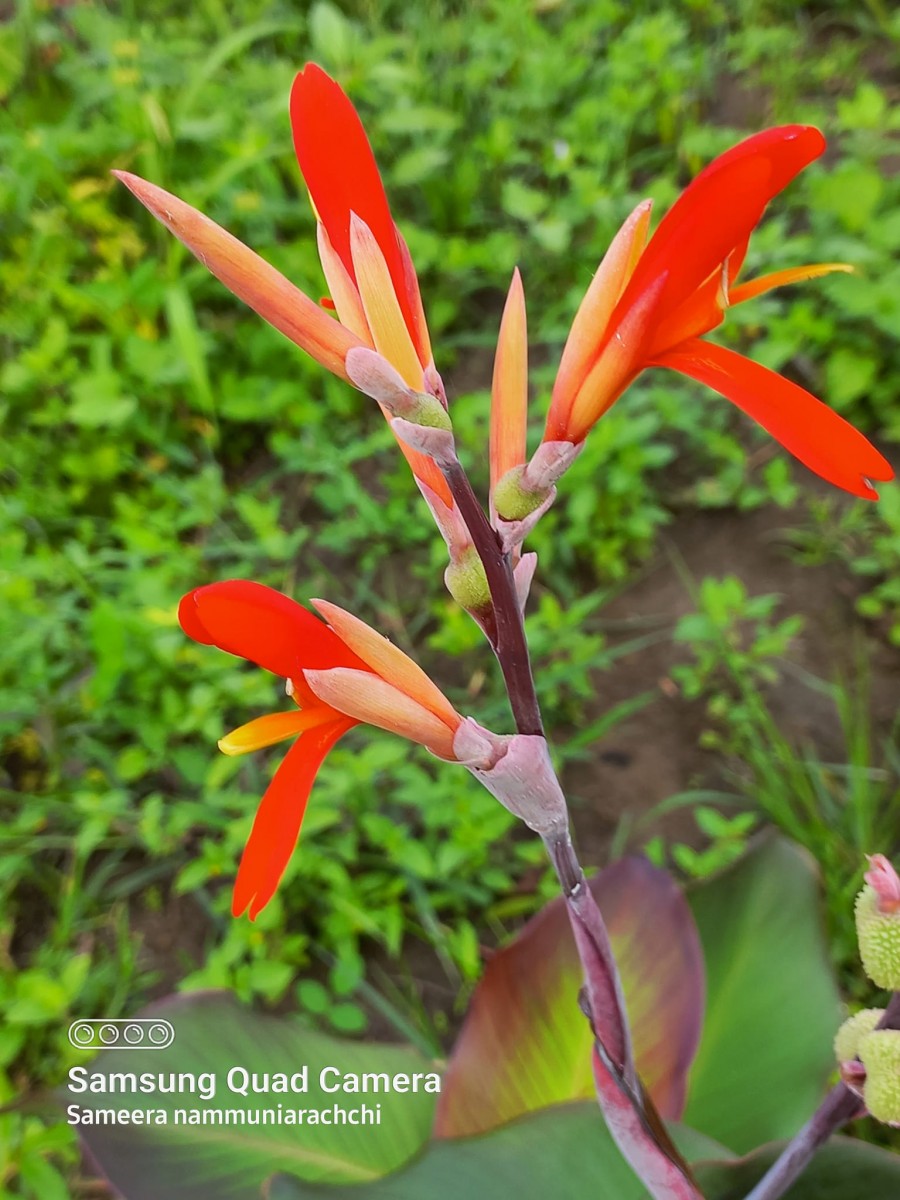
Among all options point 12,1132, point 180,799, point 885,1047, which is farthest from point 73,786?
point 885,1047

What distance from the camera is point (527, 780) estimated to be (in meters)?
0.36

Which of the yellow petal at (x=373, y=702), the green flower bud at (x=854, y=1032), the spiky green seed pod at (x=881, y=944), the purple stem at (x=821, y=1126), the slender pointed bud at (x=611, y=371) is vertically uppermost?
the slender pointed bud at (x=611, y=371)

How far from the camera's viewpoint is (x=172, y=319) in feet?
4.66

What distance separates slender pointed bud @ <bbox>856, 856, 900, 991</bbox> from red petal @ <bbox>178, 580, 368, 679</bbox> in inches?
10.4

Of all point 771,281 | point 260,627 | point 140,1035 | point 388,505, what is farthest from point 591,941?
point 388,505

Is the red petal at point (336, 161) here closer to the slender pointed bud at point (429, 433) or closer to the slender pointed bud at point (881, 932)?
the slender pointed bud at point (429, 433)

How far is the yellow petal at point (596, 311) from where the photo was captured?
382 mm

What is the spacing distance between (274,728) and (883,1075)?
0.32 metres

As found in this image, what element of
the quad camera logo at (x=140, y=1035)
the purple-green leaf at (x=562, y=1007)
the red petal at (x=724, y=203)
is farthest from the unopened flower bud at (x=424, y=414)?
the quad camera logo at (x=140, y=1035)

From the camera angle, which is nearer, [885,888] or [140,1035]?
[885,888]

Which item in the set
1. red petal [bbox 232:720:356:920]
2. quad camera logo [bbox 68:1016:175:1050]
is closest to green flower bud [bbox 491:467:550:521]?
red petal [bbox 232:720:356:920]

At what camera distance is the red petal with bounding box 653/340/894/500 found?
33cm

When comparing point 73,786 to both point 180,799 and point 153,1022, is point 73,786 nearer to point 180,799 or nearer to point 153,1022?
point 180,799

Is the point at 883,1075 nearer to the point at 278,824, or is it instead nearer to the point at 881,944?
the point at 881,944
